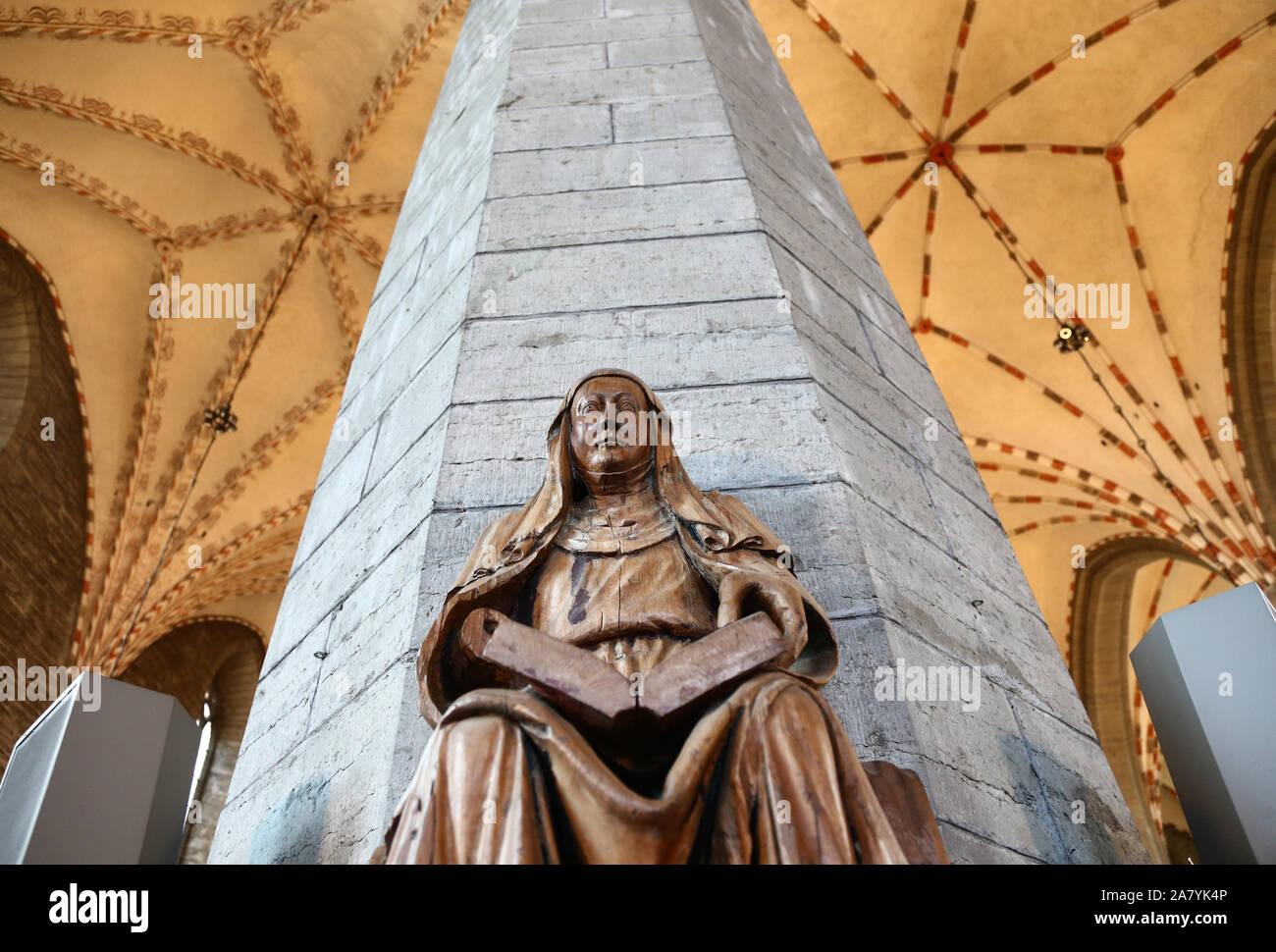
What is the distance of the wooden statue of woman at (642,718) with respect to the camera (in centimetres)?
140

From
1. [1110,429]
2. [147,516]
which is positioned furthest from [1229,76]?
[147,516]

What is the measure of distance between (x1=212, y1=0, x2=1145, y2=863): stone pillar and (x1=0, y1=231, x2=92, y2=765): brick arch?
6.79 m

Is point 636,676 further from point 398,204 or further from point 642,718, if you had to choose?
point 398,204

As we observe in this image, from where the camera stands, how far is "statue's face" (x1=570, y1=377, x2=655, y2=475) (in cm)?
213

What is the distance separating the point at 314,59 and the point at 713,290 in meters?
8.09

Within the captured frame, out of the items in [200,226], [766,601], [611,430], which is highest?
[200,226]

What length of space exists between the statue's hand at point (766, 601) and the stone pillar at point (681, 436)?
1.69 ft

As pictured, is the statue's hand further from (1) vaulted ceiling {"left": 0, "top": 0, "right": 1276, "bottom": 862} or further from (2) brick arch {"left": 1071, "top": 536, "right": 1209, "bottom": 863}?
(2) brick arch {"left": 1071, "top": 536, "right": 1209, "bottom": 863}

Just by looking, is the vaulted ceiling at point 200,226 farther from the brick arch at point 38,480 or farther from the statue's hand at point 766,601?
the statue's hand at point 766,601

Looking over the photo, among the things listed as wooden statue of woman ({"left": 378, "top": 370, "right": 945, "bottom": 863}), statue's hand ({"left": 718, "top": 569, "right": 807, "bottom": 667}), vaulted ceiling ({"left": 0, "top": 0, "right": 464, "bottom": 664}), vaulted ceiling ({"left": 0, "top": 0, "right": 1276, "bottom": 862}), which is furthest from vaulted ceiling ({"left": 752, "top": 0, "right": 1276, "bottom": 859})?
statue's hand ({"left": 718, "top": 569, "right": 807, "bottom": 667})

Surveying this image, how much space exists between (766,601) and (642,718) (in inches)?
14.7

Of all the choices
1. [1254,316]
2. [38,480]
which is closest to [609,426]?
[38,480]

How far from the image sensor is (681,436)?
2.81 m
